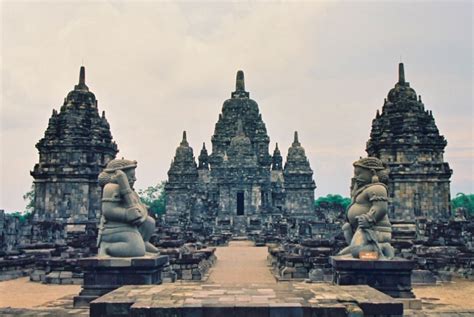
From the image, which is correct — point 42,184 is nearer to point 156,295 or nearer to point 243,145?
point 243,145

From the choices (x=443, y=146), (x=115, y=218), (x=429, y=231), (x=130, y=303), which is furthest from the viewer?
(x=443, y=146)

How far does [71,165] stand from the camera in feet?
107

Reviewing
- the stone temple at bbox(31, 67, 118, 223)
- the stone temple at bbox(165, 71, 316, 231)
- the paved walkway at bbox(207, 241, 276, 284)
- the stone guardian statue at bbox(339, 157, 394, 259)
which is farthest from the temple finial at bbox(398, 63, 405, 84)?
the stone guardian statue at bbox(339, 157, 394, 259)

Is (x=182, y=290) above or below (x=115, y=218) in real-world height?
below

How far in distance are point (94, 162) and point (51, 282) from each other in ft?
63.9

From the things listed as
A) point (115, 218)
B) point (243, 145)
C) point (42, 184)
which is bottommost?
point (115, 218)

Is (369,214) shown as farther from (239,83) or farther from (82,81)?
(239,83)

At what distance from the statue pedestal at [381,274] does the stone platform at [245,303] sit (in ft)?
5.20

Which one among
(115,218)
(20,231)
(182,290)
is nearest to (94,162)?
(20,231)

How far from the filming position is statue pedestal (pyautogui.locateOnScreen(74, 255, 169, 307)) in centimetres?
980

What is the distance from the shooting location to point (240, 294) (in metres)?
7.72

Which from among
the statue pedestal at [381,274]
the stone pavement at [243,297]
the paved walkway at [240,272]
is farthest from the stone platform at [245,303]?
the paved walkway at [240,272]

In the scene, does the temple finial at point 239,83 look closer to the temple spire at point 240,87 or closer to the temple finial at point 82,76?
the temple spire at point 240,87

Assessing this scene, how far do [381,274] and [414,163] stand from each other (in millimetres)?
21710
